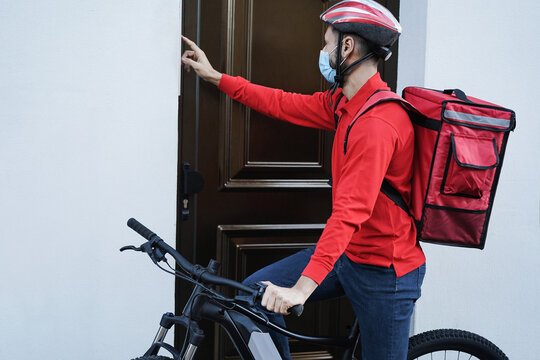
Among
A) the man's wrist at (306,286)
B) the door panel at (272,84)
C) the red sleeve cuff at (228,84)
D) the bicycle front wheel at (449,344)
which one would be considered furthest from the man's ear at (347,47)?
the bicycle front wheel at (449,344)

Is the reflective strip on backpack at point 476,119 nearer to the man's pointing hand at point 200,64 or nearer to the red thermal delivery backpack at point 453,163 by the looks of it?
the red thermal delivery backpack at point 453,163

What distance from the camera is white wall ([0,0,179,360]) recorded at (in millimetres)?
1922

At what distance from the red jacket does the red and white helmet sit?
0.46 ft

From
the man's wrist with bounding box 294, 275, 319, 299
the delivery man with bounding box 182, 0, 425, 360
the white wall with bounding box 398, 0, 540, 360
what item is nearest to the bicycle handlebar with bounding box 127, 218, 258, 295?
the man's wrist with bounding box 294, 275, 319, 299

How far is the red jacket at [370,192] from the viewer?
1371 mm

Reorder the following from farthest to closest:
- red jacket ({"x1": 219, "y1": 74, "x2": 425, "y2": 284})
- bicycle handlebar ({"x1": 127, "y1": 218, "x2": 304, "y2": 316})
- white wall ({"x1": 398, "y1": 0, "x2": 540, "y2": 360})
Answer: white wall ({"x1": 398, "y1": 0, "x2": 540, "y2": 360}), red jacket ({"x1": 219, "y1": 74, "x2": 425, "y2": 284}), bicycle handlebar ({"x1": 127, "y1": 218, "x2": 304, "y2": 316})

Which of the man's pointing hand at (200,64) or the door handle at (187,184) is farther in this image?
the door handle at (187,184)

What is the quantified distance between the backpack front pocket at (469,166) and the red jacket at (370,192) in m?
0.13

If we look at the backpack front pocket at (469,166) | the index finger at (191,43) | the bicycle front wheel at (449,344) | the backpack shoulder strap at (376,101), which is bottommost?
the bicycle front wheel at (449,344)

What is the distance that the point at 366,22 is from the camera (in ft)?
5.29

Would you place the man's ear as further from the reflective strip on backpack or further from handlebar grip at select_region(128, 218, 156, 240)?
handlebar grip at select_region(128, 218, 156, 240)

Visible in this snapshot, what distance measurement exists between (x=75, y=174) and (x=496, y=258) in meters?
2.12

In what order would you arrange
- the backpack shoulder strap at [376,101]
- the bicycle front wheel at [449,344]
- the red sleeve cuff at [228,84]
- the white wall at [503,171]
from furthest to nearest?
the white wall at [503,171] → the red sleeve cuff at [228,84] → the bicycle front wheel at [449,344] → the backpack shoulder strap at [376,101]

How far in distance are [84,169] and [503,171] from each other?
6.75 feet
